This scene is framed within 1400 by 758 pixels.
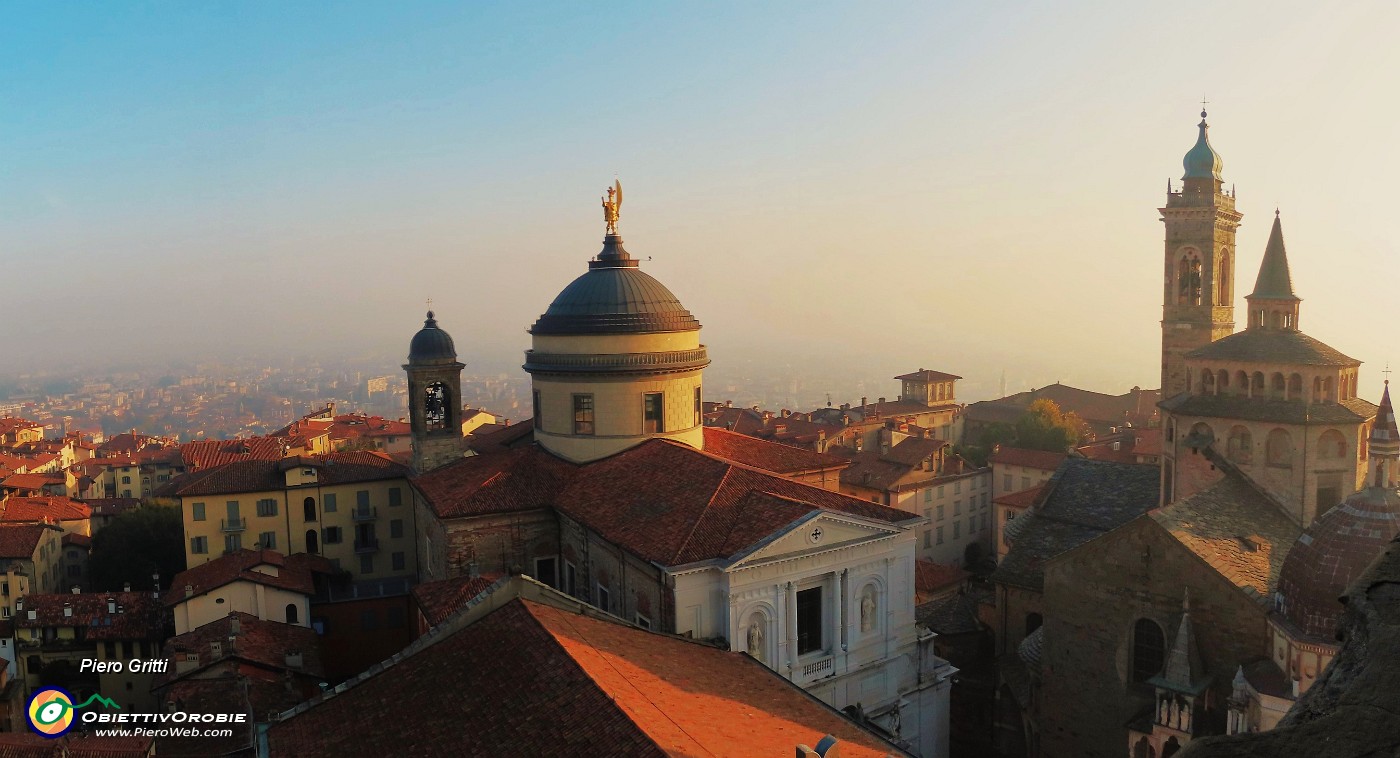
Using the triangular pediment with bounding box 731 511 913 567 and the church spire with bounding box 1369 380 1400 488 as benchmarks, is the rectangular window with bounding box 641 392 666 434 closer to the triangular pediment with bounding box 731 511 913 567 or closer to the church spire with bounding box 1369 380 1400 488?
the triangular pediment with bounding box 731 511 913 567

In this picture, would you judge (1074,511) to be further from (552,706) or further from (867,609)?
(552,706)

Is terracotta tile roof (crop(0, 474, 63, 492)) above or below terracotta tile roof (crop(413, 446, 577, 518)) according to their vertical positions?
below

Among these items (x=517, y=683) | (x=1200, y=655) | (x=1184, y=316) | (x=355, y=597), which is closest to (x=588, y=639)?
(x=517, y=683)

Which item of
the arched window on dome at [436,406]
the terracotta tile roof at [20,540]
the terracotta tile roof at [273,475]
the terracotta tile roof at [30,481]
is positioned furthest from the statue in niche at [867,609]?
the terracotta tile roof at [30,481]

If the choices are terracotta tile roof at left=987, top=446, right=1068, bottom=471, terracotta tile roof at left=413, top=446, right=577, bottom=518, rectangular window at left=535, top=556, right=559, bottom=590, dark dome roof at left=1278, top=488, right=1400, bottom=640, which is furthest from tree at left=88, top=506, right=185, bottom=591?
terracotta tile roof at left=987, top=446, right=1068, bottom=471

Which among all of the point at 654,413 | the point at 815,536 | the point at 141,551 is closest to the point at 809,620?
the point at 815,536

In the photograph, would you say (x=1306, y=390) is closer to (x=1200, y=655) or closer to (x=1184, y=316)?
(x=1200, y=655)
